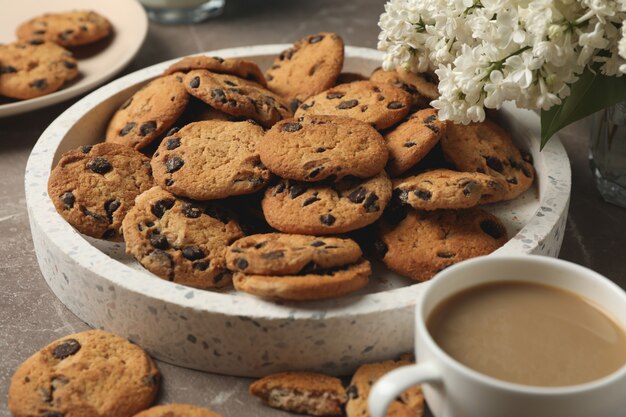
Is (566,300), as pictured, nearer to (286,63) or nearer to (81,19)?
(286,63)

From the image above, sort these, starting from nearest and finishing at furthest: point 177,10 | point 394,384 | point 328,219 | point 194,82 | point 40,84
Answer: point 394,384, point 328,219, point 194,82, point 40,84, point 177,10

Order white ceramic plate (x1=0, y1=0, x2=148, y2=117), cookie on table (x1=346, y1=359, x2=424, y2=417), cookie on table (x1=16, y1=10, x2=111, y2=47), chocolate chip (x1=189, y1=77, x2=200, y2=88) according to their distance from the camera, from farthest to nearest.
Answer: cookie on table (x1=16, y1=10, x2=111, y2=47)
white ceramic plate (x1=0, y1=0, x2=148, y2=117)
chocolate chip (x1=189, y1=77, x2=200, y2=88)
cookie on table (x1=346, y1=359, x2=424, y2=417)

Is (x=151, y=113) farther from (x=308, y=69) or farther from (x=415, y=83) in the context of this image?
(x=415, y=83)

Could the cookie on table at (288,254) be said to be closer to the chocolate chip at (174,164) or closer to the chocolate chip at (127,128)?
the chocolate chip at (174,164)

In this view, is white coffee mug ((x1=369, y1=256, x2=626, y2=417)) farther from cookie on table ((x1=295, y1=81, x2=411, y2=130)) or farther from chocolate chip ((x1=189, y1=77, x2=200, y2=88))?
chocolate chip ((x1=189, y1=77, x2=200, y2=88))

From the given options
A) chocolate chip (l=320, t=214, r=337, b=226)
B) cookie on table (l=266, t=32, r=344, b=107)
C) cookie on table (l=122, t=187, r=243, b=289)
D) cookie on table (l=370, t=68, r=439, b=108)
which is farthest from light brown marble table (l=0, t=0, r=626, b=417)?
cookie on table (l=266, t=32, r=344, b=107)

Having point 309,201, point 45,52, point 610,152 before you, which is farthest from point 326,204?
point 45,52

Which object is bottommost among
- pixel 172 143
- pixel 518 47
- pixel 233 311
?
pixel 233 311
